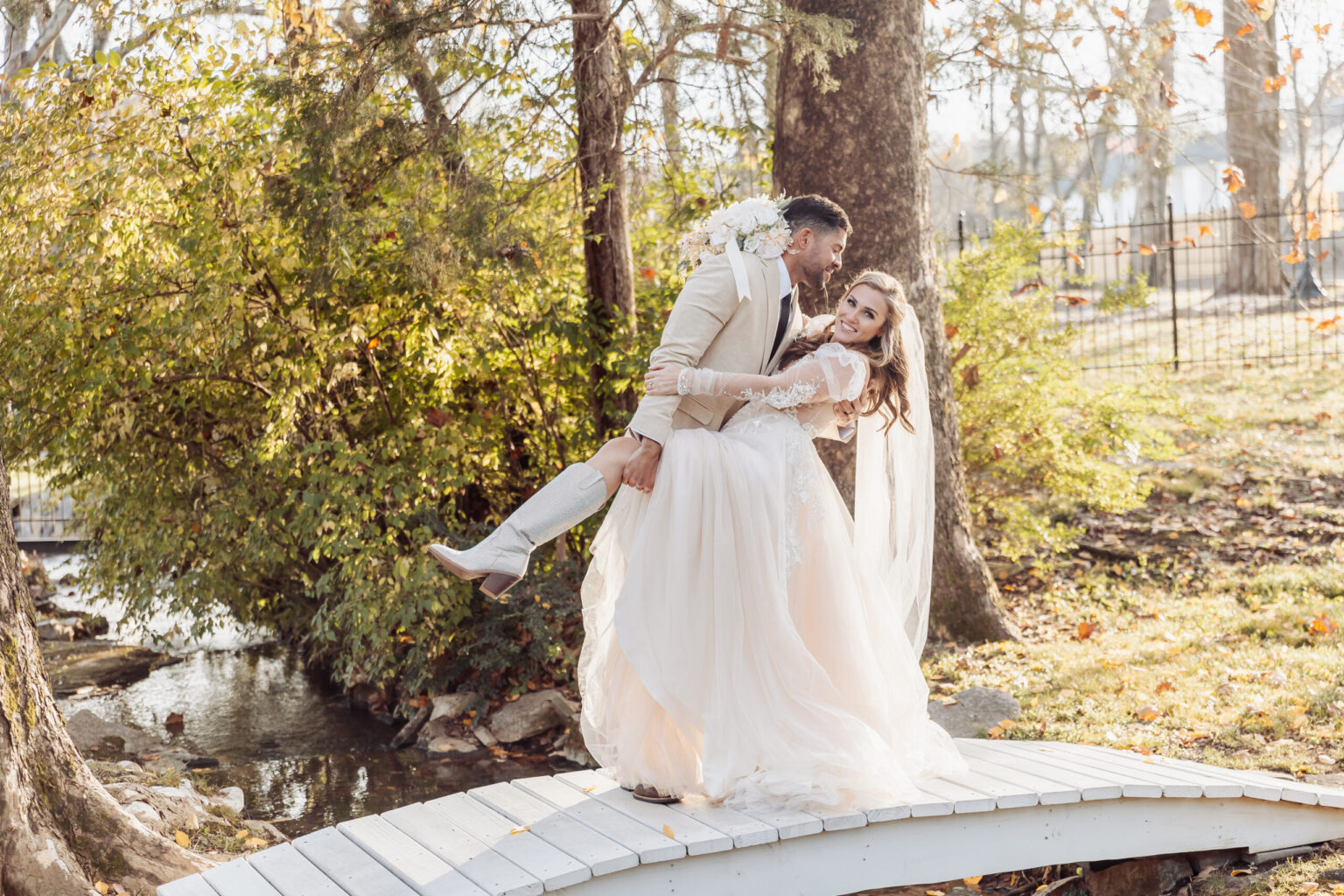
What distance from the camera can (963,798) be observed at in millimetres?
3562

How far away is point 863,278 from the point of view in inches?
148

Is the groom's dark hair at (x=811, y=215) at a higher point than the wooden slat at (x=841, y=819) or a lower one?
higher

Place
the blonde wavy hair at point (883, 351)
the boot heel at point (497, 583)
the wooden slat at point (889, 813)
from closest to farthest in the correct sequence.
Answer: the boot heel at point (497, 583) → the wooden slat at point (889, 813) → the blonde wavy hair at point (883, 351)

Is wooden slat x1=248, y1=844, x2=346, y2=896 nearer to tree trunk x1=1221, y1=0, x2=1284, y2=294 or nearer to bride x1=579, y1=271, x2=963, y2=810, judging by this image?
bride x1=579, y1=271, x2=963, y2=810

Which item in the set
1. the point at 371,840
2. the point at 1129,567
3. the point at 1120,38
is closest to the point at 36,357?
the point at 371,840

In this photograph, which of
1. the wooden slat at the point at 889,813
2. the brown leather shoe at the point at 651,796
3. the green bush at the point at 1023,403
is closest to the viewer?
the wooden slat at the point at 889,813

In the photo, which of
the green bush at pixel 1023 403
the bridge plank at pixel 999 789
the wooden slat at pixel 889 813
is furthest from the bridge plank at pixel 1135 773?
the green bush at pixel 1023 403

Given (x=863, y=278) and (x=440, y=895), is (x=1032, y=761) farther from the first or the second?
(x=440, y=895)

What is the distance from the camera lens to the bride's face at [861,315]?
3717 mm

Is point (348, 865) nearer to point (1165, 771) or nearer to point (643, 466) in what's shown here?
point (643, 466)

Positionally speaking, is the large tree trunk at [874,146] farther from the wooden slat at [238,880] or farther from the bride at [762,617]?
the wooden slat at [238,880]

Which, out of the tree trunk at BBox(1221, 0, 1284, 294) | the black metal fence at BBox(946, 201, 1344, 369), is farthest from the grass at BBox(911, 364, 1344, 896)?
the tree trunk at BBox(1221, 0, 1284, 294)

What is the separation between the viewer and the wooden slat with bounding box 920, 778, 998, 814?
354 centimetres

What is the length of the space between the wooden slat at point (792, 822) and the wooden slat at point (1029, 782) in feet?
2.11
